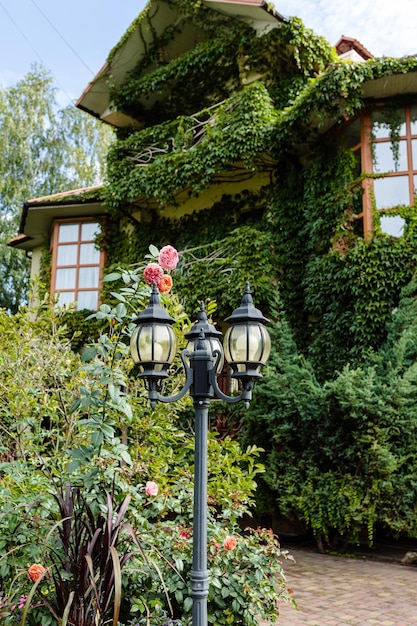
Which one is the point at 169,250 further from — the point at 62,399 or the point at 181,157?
the point at 181,157

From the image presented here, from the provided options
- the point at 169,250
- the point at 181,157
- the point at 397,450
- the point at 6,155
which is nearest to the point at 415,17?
the point at 181,157

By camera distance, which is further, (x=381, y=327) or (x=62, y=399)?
(x=381, y=327)

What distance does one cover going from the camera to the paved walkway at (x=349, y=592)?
5934 mm

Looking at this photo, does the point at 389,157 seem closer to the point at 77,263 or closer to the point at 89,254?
the point at 89,254

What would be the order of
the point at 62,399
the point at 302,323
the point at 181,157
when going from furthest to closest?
the point at 181,157
the point at 302,323
the point at 62,399

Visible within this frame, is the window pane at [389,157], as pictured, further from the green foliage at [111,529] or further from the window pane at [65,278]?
the window pane at [65,278]

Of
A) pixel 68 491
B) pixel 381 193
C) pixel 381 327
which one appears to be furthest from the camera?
pixel 381 193

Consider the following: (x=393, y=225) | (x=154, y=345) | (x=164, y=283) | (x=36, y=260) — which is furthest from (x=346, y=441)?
(x=36, y=260)

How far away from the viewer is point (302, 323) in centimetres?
1200

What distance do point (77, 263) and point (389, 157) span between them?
8653 millimetres

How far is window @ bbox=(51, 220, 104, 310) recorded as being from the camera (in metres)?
16.0

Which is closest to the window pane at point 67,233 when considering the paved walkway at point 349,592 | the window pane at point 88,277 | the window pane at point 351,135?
the window pane at point 88,277

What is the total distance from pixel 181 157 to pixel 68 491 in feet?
34.4

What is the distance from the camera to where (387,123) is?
11.5m
